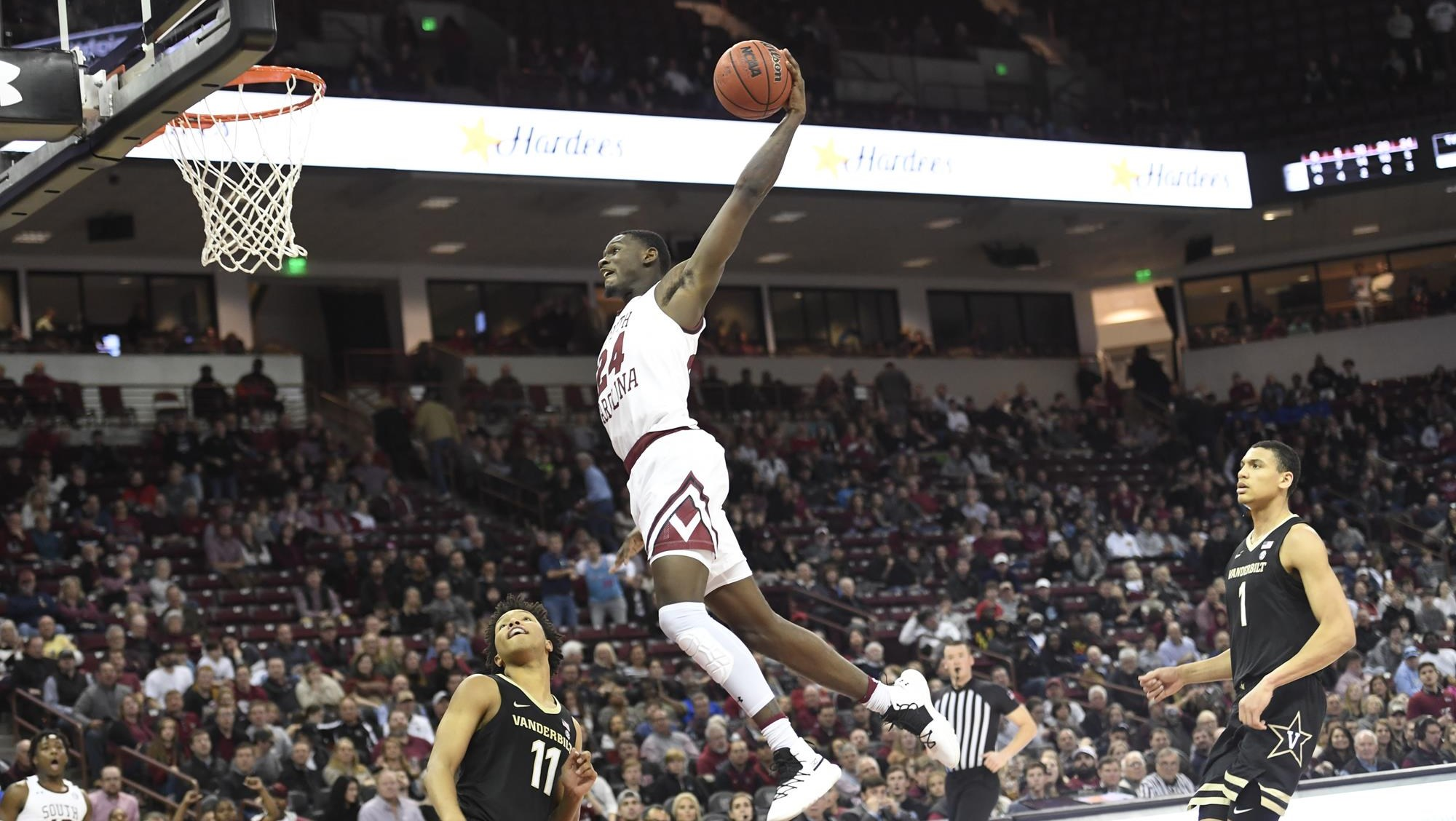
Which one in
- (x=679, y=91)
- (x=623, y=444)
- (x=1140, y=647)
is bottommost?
(x=1140, y=647)

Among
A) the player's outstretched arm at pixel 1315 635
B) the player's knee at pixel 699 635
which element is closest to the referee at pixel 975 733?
the player's outstretched arm at pixel 1315 635

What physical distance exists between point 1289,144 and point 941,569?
30.3ft

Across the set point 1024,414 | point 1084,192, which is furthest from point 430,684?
point 1024,414

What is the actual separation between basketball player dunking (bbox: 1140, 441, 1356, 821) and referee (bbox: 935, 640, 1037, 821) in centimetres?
249

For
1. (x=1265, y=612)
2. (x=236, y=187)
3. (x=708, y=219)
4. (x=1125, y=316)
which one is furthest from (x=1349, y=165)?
(x=1265, y=612)

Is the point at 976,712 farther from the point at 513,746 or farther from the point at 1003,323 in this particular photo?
the point at 1003,323

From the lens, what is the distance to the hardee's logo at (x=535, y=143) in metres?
18.1

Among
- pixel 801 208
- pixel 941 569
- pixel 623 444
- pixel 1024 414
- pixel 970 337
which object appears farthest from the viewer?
pixel 970 337

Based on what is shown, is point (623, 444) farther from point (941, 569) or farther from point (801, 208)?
point (801, 208)

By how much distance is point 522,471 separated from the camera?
66.5 feet

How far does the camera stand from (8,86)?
6.10 m

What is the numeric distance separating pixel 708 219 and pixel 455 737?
1900cm

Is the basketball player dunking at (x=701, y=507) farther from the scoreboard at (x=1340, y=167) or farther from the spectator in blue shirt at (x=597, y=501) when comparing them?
the scoreboard at (x=1340, y=167)

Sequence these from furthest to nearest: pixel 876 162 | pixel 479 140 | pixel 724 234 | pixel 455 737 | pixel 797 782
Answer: pixel 876 162 → pixel 479 140 → pixel 724 234 → pixel 797 782 → pixel 455 737
